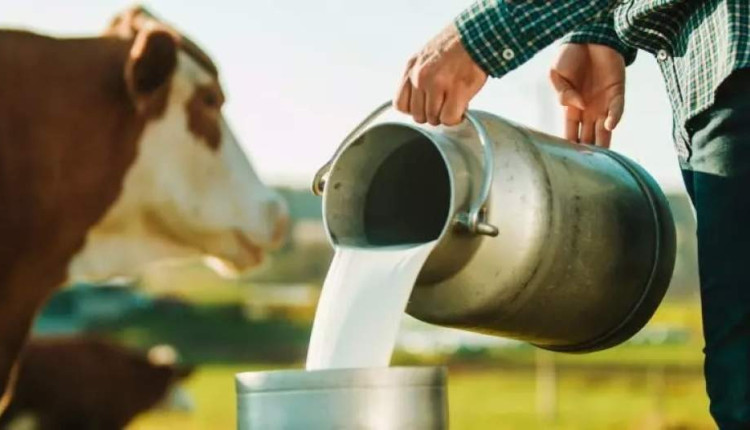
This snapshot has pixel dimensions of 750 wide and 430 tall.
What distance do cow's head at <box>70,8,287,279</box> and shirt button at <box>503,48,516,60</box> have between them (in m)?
1.92

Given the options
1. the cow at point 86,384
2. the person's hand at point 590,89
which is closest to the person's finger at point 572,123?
the person's hand at point 590,89

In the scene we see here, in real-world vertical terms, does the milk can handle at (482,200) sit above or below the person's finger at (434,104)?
below

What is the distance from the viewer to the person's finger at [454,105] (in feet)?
2.73

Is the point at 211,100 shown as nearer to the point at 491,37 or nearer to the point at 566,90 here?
the point at 566,90

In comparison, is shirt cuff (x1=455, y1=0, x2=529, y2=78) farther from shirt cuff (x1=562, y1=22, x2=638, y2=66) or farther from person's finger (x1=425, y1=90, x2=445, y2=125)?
shirt cuff (x1=562, y1=22, x2=638, y2=66)

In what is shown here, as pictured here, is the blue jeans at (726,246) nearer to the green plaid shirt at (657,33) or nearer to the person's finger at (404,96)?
the green plaid shirt at (657,33)

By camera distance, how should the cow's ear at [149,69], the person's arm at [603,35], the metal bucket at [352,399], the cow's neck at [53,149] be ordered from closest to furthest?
the metal bucket at [352,399]
the person's arm at [603,35]
the cow's neck at [53,149]
the cow's ear at [149,69]

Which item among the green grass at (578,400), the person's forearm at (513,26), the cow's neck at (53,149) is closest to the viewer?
the person's forearm at (513,26)

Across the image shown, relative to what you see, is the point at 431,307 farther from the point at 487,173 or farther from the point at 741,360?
the point at 741,360

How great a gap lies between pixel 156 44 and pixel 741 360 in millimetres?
2083

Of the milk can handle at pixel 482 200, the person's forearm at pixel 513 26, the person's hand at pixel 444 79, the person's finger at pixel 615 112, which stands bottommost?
the person's finger at pixel 615 112

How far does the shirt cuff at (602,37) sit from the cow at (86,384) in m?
2.99

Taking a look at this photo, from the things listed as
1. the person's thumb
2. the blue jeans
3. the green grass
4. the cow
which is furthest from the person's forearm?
the green grass

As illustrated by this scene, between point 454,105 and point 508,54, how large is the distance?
44 millimetres
